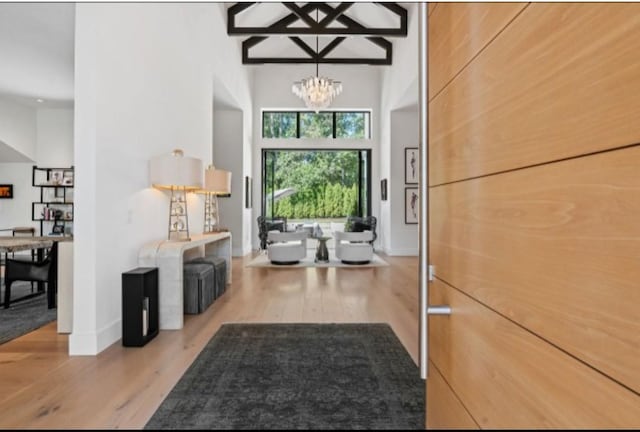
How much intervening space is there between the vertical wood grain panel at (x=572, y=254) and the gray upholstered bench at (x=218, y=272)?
3.85 metres

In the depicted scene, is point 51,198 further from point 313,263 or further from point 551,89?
point 551,89

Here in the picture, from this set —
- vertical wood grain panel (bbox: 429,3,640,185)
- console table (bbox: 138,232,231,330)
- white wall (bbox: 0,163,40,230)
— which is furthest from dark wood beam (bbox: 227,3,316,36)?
vertical wood grain panel (bbox: 429,3,640,185)

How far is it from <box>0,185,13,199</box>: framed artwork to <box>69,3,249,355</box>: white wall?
6.35 m

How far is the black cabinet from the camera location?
9.46ft

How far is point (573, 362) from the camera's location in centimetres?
55

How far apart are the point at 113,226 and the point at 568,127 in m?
3.24

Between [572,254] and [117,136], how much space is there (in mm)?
3376

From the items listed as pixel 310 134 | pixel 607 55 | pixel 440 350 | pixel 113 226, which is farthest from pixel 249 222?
pixel 607 55

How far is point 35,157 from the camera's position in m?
8.30

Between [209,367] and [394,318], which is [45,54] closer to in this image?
[209,367]

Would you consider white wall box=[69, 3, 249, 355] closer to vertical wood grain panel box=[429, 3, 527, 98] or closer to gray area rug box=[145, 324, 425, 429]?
gray area rug box=[145, 324, 425, 429]

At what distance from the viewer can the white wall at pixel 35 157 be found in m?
8.16

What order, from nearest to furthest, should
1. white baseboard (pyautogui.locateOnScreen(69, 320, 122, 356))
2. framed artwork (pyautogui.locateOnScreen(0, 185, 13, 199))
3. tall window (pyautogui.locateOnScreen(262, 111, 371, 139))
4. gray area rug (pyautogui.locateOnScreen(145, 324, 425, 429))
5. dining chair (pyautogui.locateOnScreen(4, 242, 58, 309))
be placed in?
gray area rug (pyautogui.locateOnScreen(145, 324, 425, 429)) → white baseboard (pyautogui.locateOnScreen(69, 320, 122, 356)) → dining chair (pyautogui.locateOnScreen(4, 242, 58, 309)) → framed artwork (pyautogui.locateOnScreen(0, 185, 13, 199)) → tall window (pyautogui.locateOnScreen(262, 111, 371, 139))

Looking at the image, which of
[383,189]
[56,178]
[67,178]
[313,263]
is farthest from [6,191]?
[383,189]
